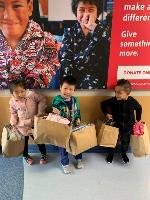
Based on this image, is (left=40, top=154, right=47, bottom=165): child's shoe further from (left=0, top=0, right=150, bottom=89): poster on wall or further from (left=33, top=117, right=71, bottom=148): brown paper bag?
(left=0, top=0, right=150, bottom=89): poster on wall

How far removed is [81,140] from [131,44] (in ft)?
2.80

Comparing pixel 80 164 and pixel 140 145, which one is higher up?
pixel 140 145

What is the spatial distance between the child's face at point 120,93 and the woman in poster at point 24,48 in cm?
52

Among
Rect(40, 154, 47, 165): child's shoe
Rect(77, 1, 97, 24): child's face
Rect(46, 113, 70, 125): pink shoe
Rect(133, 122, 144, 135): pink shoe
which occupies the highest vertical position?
Rect(77, 1, 97, 24): child's face

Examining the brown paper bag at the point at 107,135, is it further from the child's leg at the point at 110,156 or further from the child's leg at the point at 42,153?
the child's leg at the point at 42,153

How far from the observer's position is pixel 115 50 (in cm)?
243

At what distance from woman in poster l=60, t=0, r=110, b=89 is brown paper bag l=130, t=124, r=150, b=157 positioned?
516 mm

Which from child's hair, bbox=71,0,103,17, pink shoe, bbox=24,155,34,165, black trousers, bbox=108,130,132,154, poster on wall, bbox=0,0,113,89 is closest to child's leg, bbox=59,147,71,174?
pink shoe, bbox=24,155,34,165

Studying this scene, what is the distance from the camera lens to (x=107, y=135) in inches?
99.7

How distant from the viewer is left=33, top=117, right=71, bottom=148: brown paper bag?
2354mm

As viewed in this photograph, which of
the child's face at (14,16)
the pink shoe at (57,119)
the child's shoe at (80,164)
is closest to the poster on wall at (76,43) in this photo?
the child's face at (14,16)

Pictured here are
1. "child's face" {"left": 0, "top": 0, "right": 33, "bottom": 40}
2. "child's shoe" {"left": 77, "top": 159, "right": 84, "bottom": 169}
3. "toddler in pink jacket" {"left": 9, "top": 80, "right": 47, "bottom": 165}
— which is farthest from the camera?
"child's shoe" {"left": 77, "top": 159, "right": 84, "bottom": 169}

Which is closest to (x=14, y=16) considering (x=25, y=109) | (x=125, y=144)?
(x=25, y=109)

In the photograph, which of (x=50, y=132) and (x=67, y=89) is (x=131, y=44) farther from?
(x=50, y=132)
